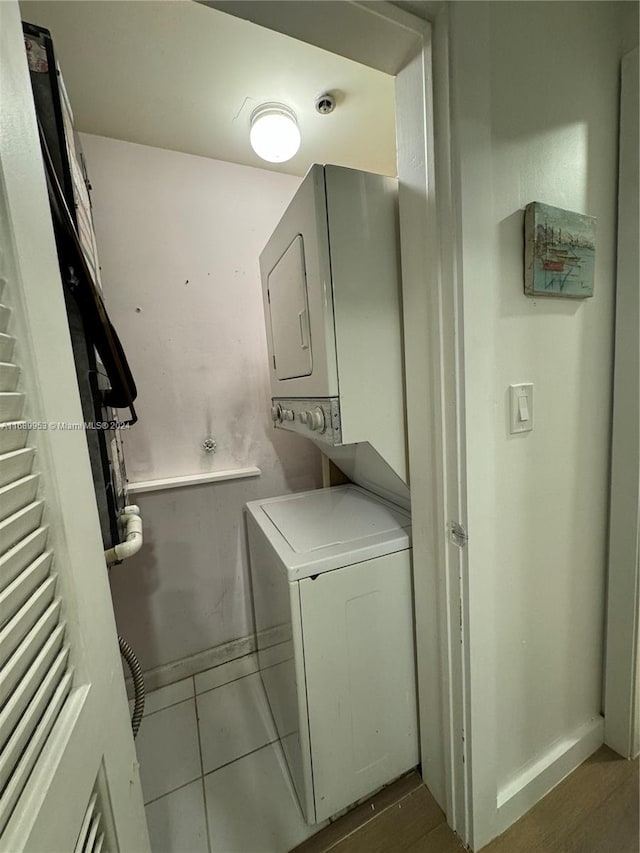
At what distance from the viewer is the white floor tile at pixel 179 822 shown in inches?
45.4

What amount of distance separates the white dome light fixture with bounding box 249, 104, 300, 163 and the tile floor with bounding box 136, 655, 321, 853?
2.57 metres

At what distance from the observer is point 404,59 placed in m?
0.92

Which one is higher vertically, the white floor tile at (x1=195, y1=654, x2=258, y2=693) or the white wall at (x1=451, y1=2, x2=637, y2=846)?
the white wall at (x1=451, y1=2, x2=637, y2=846)

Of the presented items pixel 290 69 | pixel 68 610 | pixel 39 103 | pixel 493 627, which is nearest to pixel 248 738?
pixel 493 627

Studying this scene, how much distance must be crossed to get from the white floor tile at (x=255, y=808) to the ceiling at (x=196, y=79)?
2.71 metres

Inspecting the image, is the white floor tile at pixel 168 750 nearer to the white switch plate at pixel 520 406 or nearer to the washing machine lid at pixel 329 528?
the washing machine lid at pixel 329 528

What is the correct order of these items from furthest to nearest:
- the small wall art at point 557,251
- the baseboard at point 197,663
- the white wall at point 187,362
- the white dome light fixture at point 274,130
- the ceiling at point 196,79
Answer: the baseboard at point 197,663, the white wall at point 187,362, the white dome light fixture at point 274,130, the ceiling at point 196,79, the small wall art at point 557,251

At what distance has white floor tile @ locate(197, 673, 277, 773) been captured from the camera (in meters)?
1.46

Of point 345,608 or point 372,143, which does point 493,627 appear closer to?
point 345,608

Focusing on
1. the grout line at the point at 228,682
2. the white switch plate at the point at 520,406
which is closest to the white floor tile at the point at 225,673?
the grout line at the point at 228,682

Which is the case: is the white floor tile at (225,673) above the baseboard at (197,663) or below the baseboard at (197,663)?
below

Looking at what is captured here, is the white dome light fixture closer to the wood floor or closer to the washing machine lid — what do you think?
the washing machine lid

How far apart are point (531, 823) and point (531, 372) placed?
153 cm

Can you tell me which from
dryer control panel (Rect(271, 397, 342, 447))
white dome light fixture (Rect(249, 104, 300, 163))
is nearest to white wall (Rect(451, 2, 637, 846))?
dryer control panel (Rect(271, 397, 342, 447))
